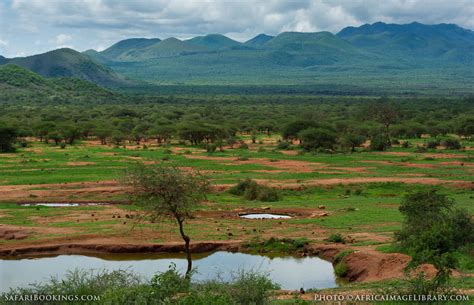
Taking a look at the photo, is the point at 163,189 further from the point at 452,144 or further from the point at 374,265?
the point at 452,144

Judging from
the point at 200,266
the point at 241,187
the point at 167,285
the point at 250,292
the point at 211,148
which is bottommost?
the point at 200,266

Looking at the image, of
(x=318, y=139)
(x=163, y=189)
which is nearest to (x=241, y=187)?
(x=163, y=189)

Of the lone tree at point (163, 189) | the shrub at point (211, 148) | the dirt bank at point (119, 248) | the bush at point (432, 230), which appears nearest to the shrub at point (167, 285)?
the lone tree at point (163, 189)

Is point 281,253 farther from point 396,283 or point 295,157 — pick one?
point 295,157

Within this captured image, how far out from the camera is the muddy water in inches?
1024

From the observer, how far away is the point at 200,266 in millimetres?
28047

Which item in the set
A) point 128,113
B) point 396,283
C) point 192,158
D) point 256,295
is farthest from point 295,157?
point 128,113

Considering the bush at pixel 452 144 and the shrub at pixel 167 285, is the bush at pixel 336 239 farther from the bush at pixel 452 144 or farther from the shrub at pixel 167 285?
the bush at pixel 452 144

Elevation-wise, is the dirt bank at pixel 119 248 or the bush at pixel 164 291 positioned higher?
the bush at pixel 164 291

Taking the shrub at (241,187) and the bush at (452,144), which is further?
the bush at (452,144)

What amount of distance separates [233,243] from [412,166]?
32.4 metres

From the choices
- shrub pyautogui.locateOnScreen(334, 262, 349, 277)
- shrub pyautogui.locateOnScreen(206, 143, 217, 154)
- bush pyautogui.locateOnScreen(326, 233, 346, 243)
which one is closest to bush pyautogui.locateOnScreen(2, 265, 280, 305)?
shrub pyautogui.locateOnScreen(334, 262, 349, 277)

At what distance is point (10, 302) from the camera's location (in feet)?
51.9

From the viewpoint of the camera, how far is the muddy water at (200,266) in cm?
2600
